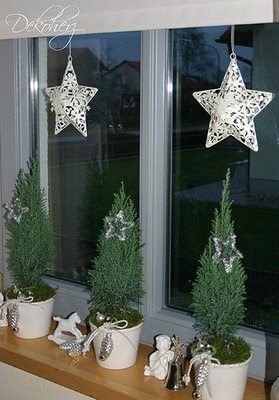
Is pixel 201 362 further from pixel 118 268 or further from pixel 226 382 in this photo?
pixel 118 268

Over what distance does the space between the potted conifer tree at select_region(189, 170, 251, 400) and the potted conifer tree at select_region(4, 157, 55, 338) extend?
0.53m

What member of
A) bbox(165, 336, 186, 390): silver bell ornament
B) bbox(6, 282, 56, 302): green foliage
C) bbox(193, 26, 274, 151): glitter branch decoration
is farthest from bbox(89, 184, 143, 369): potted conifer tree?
bbox(193, 26, 274, 151): glitter branch decoration

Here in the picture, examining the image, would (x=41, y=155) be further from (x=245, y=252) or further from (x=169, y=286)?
(x=245, y=252)

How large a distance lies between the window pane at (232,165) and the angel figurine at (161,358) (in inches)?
7.9

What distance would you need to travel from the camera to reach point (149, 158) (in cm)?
150

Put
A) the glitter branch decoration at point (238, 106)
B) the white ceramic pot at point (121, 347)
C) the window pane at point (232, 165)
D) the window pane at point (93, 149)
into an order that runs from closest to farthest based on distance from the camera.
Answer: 1. the glitter branch decoration at point (238, 106)
2. the window pane at point (232, 165)
3. the white ceramic pot at point (121, 347)
4. the window pane at point (93, 149)

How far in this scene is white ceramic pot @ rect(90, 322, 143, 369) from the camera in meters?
1.44

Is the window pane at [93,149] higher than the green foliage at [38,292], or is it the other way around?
the window pane at [93,149]

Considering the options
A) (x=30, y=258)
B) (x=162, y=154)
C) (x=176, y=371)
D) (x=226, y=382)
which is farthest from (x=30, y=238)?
(x=226, y=382)

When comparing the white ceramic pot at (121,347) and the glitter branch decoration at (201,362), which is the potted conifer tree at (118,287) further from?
the glitter branch decoration at (201,362)

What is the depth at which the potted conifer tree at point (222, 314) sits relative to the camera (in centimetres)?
128

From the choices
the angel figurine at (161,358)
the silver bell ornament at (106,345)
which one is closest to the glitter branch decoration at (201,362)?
the angel figurine at (161,358)

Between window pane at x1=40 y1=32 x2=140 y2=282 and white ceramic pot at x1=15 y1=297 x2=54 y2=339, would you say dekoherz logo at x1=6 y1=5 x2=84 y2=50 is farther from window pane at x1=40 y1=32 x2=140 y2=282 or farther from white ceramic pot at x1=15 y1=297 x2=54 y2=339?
white ceramic pot at x1=15 y1=297 x2=54 y2=339

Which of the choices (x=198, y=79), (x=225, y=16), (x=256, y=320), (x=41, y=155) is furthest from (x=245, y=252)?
(x=41, y=155)
